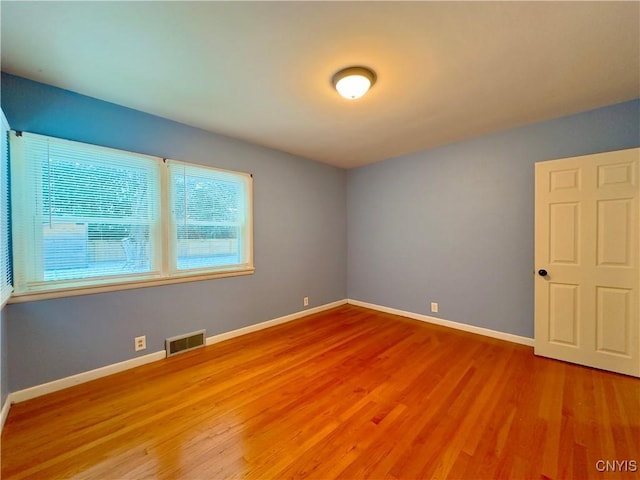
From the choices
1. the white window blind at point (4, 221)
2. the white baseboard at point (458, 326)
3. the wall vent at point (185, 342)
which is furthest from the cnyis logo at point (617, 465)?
the white window blind at point (4, 221)

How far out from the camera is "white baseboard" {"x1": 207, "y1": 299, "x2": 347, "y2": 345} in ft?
10.1

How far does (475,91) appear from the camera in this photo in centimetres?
219

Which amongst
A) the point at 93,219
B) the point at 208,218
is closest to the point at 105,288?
the point at 93,219

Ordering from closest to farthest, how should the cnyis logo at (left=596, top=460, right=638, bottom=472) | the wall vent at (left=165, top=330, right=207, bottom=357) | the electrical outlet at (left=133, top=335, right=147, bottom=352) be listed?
the cnyis logo at (left=596, top=460, right=638, bottom=472)
the electrical outlet at (left=133, top=335, right=147, bottom=352)
the wall vent at (left=165, top=330, right=207, bottom=357)

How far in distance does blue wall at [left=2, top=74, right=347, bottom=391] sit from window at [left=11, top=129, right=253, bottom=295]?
141 millimetres

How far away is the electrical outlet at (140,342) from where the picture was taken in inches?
98.4

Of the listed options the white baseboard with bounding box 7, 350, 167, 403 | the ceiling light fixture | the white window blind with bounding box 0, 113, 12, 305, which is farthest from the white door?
the white window blind with bounding box 0, 113, 12, 305

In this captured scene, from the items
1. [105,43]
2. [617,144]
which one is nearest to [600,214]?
[617,144]

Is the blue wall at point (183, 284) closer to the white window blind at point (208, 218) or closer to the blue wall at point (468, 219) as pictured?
the white window blind at point (208, 218)

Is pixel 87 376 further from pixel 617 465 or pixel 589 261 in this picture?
pixel 589 261

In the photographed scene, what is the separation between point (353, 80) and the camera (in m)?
1.92

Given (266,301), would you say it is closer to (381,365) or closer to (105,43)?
(381,365)

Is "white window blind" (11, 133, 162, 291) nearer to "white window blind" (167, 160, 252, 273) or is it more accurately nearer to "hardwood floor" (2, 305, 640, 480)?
"white window blind" (167, 160, 252, 273)

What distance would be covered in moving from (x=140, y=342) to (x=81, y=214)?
1305 millimetres
